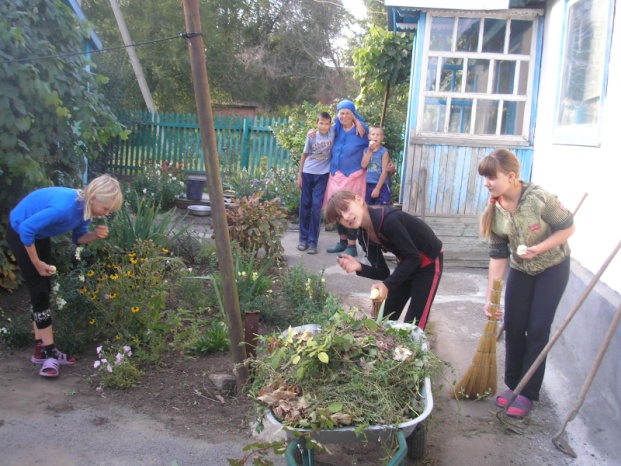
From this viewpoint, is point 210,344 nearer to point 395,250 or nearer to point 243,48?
point 395,250

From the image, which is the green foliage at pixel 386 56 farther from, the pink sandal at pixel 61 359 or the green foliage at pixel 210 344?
the pink sandal at pixel 61 359

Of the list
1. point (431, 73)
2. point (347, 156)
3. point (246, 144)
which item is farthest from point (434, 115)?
point (246, 144)

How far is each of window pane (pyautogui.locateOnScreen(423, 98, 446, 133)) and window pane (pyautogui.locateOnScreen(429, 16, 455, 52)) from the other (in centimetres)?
63

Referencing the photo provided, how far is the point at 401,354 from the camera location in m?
2.90

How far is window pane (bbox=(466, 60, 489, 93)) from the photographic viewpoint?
24.3 feet

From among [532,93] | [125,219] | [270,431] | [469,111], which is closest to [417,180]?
[469,111]

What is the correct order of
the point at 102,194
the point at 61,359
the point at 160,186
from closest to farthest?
the point at 102,194
the point at 61,359
the point at 160,186

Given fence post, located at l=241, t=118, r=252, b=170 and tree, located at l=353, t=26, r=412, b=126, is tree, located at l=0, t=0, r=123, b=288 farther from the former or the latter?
fence post, located at l=241, t=118, r=252, b=170

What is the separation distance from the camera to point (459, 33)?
24.3 ft

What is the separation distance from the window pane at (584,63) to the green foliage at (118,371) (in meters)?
3.83

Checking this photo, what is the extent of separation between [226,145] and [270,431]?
11505mm

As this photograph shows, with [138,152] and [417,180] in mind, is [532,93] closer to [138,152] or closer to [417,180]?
[417,180]

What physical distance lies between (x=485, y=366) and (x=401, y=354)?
1.28 meters

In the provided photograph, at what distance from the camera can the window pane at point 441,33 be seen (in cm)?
741
